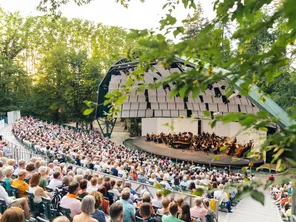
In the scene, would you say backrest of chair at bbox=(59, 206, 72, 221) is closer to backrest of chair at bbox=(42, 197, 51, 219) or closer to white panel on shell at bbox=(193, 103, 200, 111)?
backrest of chair at bbox=(42, 197, 51, 219)

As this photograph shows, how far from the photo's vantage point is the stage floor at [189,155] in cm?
1948

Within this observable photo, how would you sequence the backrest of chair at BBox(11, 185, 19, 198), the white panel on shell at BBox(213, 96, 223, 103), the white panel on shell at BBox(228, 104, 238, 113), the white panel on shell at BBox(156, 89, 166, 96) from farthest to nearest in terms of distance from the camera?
the white panel on shell at BBox(156, 89, 166, 96), the white panel on shell at BBox(213, 96, 223, 103), the white panel on shell at BBox(228, 104, 238, 113), the backrest of chair at BBox(11, 185, 19, 198)

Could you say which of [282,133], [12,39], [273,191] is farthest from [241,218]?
[12,39]

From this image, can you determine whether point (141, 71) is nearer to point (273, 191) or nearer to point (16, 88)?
point (273, 191)

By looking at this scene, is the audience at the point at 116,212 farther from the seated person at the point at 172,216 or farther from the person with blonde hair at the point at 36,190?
the person with blonde hair at the point at 36,190

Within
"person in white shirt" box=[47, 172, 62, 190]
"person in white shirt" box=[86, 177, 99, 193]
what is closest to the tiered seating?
"person in white shirt" box=[86, 177, 99, 193]

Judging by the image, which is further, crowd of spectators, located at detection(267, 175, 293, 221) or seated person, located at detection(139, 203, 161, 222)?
crowd of spectators, located at detection(267, 175, 293, 221)

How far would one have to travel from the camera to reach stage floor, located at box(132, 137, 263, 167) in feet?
63.9

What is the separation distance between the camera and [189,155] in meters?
22.4

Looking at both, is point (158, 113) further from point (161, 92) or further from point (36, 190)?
point (36, 190)

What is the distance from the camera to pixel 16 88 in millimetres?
39281


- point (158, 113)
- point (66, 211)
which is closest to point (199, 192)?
point (66, 211)

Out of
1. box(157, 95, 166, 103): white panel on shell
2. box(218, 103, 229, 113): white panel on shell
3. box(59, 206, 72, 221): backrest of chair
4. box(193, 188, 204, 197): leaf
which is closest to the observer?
box(193, 188, 204, 197): leaf

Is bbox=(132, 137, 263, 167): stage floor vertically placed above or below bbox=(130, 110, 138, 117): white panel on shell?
below
